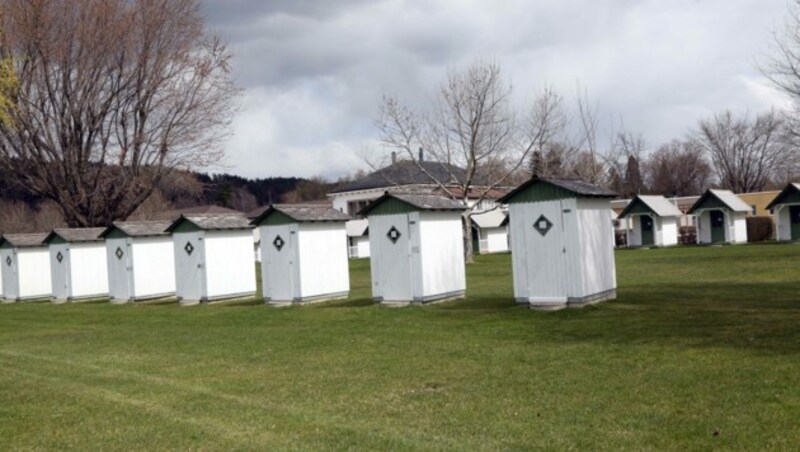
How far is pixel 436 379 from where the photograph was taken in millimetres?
10961

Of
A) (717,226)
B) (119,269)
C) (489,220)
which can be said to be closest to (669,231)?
(717,226)

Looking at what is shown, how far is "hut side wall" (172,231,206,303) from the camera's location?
25.5 metres

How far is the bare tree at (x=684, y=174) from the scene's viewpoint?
10494 centimetres

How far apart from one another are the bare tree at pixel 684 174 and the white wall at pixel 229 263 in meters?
86.0

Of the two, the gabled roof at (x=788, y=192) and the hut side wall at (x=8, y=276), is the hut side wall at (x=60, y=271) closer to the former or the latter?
the hut side wall at (x=8, y=276)

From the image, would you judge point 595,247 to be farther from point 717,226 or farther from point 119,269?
point 717,226

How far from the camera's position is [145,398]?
11.0 m

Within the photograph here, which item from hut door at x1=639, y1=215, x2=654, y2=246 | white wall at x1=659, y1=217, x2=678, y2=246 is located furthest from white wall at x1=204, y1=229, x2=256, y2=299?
white wall at x1=659, y1=217, x2=678, y2=246

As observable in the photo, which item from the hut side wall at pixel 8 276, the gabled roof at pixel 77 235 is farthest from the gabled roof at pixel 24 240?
the gabled roof at pixel 77 235

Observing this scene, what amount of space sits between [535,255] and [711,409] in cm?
912

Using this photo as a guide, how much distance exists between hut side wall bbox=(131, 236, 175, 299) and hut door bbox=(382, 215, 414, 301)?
11548 mm

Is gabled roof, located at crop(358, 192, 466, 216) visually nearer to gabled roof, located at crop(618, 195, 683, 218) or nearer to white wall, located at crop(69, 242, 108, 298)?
white wall, located at crop(69, 242, 108, 298)

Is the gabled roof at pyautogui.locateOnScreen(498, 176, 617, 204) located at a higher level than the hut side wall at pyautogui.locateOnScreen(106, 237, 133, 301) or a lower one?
higher

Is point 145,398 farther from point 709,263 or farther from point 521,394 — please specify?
point 709,263
